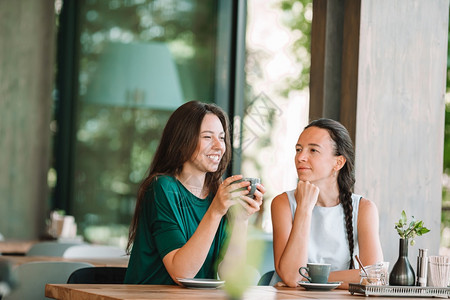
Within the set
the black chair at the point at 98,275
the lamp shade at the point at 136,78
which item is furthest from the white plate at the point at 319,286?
the lamp shade at the point at 136,78

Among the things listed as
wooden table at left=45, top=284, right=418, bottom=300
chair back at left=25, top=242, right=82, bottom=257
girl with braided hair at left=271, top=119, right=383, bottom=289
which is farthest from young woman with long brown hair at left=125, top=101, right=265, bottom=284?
chair back at left=25, top=242, right=82, bottom=257

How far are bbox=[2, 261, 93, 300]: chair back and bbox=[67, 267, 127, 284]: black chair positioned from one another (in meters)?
0.32

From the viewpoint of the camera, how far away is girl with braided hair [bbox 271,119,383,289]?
9.46 ft

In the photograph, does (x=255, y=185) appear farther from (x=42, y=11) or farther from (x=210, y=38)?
(x=42, y=11)

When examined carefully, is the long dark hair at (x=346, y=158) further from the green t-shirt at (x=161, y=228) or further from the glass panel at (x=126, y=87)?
the glass panel at (x=126, y=87)

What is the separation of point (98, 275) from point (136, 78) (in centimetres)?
455

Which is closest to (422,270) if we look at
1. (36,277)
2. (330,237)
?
(330,237)

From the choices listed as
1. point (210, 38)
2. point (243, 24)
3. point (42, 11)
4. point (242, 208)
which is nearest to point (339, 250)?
point (242, 208)

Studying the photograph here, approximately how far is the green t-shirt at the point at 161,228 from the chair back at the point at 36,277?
0.55m

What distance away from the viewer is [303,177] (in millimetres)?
2955

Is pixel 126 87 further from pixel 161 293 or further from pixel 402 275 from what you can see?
pixel 161 293

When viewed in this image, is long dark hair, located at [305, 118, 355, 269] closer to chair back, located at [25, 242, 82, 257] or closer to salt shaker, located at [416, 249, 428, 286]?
salt shaker, located at [416, 249, 428, 286]

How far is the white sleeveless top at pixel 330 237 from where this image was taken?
289 centimetres

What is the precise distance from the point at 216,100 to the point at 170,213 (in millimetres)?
3393
